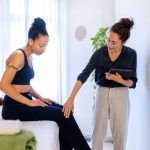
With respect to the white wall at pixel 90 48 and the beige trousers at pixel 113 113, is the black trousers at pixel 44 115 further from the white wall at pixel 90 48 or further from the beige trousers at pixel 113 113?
the white wall at pixel 90 48

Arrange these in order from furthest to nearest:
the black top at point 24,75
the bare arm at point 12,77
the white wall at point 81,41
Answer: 1. the white wall at point 81,41
2. the black top at point 24,75
3. the bare arm at point 12,77

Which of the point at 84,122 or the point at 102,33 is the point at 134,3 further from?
the point at 84,122

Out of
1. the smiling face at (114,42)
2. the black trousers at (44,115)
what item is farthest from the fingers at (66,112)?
the smiling face at (114,42)

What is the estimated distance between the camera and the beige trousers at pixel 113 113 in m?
2.17

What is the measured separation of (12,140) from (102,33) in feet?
6.88

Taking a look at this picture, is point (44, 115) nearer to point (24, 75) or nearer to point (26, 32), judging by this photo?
point (24, 75)

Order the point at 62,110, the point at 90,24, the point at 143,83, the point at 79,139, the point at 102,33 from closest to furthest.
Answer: the point at 79,139, the point at 62,110, the point at 143,83, the point at 102,33, the point at 90,24

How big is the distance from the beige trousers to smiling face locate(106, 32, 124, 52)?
303 millimetres

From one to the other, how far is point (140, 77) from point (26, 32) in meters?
1.68

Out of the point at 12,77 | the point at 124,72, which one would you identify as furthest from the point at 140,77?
the point at 12,77

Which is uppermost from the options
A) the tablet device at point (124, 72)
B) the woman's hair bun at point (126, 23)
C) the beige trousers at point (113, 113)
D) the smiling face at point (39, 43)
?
the woman's hair bun at point (126, 23)

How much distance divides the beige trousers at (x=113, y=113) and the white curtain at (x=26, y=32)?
56.6 inches

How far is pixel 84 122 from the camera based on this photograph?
367cm

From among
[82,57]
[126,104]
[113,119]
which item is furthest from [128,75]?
[82,57]
